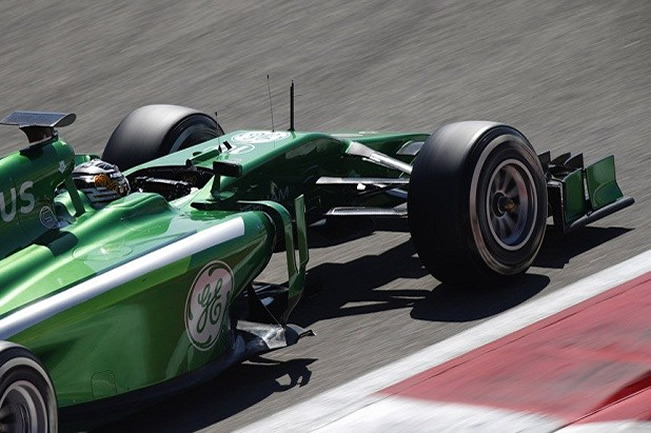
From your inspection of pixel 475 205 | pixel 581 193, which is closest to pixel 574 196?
pixel 581 193

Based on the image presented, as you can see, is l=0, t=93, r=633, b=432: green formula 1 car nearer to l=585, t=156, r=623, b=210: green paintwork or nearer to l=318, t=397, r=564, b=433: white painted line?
l=585, t=156, r=623, b=210: green paintwork

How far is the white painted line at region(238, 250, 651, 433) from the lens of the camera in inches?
224

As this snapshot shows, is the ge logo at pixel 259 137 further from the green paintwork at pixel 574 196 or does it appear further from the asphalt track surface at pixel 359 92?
the green paintwork at pixel 574 196

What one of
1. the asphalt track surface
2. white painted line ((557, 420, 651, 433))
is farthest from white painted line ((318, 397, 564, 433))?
the asphalt track surface

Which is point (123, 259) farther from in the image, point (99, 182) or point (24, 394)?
point (24, 394)

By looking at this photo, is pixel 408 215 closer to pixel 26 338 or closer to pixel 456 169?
pixel 456 169

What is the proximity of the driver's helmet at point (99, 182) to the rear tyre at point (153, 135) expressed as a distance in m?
1.80

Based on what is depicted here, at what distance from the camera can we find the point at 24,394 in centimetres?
519

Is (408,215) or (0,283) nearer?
(0,283)

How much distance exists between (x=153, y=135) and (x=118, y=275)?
2802mm

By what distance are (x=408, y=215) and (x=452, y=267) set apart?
358 millimetres

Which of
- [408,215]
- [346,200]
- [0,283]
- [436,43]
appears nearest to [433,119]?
[436,43]

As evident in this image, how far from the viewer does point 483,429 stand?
506cm

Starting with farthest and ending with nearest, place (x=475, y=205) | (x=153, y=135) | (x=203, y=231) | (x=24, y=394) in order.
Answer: (x=153, y=135)
(x=475, y=205)
(x=203, y=231)
(x=24, y=394)
